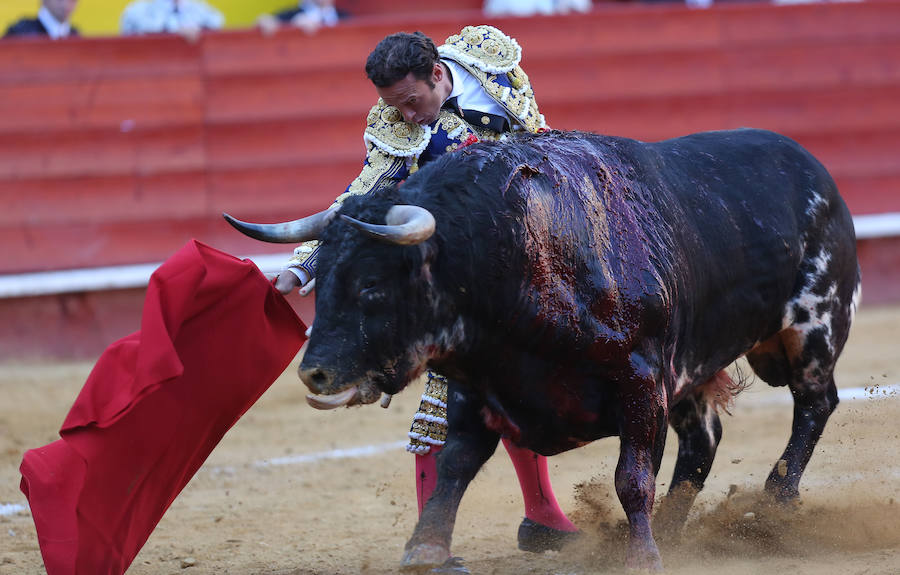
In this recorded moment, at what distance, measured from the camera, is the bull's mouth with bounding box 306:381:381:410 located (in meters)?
2.57

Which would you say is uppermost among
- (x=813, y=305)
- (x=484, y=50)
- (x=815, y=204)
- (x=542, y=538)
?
(x=484, y=50)

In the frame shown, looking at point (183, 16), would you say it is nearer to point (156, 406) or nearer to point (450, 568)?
point (156, 406)

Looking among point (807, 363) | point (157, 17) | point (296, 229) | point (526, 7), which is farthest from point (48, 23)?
point (807, 363)

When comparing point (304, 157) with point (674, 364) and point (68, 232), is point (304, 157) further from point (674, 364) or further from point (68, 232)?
point (674, 364)

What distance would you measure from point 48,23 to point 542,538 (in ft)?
14.2

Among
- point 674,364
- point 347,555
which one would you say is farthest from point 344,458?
point 674,364

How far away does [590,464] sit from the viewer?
444 cm

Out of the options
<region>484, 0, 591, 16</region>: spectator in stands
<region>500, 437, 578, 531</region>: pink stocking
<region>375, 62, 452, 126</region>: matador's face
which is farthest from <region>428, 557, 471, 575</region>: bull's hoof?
<region>484, 0, 591, 16</region>: spectator in stands

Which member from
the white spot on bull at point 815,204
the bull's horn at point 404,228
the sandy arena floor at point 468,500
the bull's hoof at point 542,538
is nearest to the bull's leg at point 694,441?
the sandy arena floor at point 468,500

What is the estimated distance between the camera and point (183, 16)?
670cm

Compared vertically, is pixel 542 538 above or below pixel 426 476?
below

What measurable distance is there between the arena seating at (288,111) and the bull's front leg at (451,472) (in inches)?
144

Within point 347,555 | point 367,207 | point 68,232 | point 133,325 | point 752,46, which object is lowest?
point 133,325

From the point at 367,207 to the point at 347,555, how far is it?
Result: 1.24m
